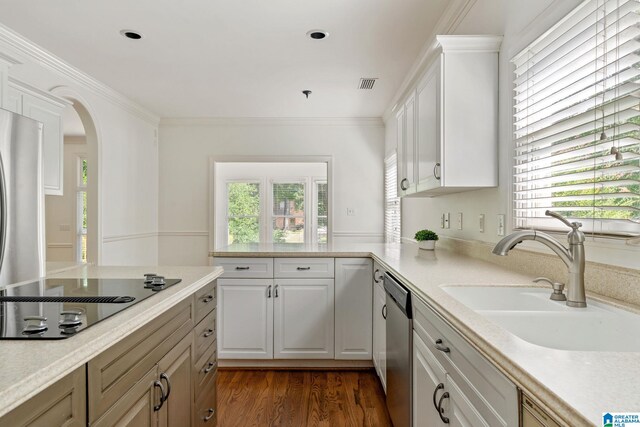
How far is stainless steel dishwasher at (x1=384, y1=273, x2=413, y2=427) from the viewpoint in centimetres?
163

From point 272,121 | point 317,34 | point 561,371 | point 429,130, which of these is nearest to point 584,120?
point 429,130

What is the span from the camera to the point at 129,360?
1059mm

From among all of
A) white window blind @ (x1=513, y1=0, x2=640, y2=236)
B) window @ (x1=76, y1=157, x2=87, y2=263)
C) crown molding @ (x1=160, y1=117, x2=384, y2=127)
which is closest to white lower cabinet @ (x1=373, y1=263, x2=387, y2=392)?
white window blind @ (x1=513, y1=0, x2=640, y2=236)

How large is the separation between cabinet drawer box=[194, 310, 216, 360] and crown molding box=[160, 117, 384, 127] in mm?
3676

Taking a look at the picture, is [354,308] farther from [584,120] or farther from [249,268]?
[584,120]

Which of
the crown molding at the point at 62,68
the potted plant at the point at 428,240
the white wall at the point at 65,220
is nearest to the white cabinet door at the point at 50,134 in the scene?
the crown molding at the point at 62,68

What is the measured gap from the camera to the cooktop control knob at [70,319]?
0.92m

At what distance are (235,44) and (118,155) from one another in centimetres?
220

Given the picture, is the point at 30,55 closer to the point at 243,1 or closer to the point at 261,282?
the point at 243,1

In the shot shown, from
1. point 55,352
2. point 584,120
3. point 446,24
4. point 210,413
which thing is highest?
point 446,24

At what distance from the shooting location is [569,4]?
140cm

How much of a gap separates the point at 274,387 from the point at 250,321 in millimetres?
510

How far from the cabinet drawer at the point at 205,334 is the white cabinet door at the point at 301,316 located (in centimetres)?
102

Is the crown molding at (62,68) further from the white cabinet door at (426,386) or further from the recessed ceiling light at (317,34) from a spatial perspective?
the white cabinet door at (426,386)
